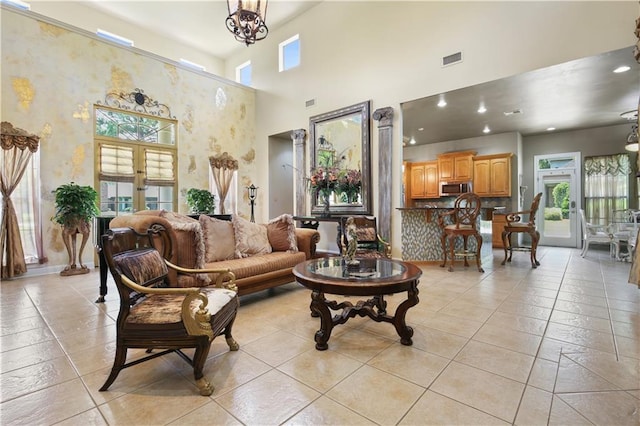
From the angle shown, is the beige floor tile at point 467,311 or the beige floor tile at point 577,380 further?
the beige floor tile at point 467,311

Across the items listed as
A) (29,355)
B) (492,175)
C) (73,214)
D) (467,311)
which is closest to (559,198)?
(492,175)

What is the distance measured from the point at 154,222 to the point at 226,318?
1.11 metres

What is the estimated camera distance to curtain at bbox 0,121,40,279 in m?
4.34

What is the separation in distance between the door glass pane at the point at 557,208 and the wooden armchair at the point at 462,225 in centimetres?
454

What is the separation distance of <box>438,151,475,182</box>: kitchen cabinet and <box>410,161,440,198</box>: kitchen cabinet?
224 mm

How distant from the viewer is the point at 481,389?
5.34ft

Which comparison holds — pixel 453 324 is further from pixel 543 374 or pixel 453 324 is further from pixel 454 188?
pixel 454 188

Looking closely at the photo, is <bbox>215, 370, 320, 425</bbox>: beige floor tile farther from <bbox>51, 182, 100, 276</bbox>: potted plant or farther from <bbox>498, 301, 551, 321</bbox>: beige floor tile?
<bbox>51, 182, 100, 276</bbox>: potted plant

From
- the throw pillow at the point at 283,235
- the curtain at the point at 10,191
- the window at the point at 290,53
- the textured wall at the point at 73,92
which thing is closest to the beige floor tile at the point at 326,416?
the throw pillow at the point at 283,235

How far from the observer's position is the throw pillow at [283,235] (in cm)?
374

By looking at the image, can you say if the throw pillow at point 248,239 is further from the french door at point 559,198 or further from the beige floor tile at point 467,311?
the french door at point 559,198

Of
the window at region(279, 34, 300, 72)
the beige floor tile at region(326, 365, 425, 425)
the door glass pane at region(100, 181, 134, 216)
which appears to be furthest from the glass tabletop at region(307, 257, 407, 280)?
the window at region(279, 34, 300, 72)

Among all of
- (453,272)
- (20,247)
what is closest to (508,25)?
(453,272)

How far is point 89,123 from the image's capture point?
5.30 meters
